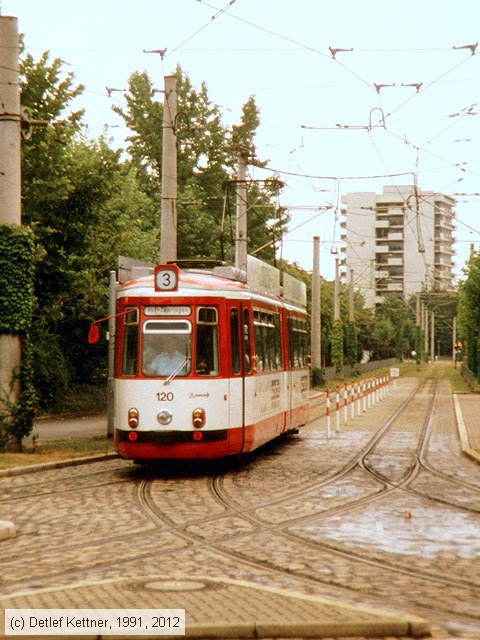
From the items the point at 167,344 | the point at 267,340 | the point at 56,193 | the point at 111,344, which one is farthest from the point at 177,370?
the point at 56,193

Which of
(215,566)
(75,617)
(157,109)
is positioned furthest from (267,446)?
(157,109)

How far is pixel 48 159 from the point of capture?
93.3ft

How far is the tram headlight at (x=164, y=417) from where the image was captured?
16312mm

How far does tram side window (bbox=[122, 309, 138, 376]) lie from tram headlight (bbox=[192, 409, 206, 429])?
1089mm

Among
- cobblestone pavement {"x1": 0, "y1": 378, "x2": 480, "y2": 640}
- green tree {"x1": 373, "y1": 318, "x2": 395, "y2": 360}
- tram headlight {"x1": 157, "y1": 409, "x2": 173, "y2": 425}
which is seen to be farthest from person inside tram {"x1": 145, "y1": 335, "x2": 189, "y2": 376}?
green tree {"x1": 373, "y1": 318, "x2": 395, "y2": 360}

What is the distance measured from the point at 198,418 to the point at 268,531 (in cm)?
491

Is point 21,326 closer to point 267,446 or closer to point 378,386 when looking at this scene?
point 267,446

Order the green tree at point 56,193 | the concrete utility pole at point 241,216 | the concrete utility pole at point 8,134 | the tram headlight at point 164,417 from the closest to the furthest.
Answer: the tram headlight at point 164,417 → the concrete utility pole at point 8,134 → the green tree at point 56,193 → the concrete utility pole at point 241,216

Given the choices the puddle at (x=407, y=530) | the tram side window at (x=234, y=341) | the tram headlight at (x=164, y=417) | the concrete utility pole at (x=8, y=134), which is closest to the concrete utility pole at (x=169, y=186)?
the concrete utility pole at (x=8, y=134)

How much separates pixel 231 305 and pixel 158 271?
1248 mm

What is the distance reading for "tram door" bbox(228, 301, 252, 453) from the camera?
17078 mm

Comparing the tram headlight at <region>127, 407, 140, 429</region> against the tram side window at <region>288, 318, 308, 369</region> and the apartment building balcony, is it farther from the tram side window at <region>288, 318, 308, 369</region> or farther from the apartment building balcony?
the apartment building balcony

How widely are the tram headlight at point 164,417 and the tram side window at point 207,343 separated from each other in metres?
0.76

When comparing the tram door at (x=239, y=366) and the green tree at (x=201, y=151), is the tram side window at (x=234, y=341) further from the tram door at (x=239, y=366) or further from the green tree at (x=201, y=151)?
the green tree at (x=201, y=151)
